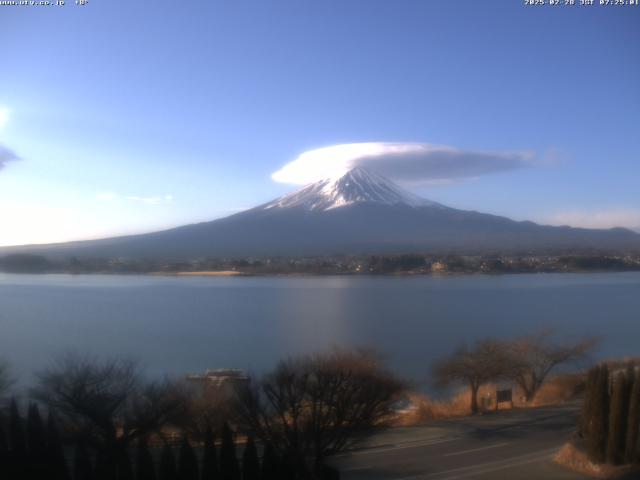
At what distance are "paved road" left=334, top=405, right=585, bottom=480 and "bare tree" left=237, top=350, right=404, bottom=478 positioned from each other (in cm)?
46

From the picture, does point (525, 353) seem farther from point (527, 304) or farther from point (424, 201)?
point (424, 201)

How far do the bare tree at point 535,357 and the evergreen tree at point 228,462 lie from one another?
666 cm

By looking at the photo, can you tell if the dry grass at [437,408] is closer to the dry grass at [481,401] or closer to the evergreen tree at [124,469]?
the dry grass at [481,401]

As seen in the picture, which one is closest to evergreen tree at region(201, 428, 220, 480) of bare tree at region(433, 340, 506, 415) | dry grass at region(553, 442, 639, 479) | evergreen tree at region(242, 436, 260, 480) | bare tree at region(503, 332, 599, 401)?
evergreen tree at region(242, 436, 260, 480)

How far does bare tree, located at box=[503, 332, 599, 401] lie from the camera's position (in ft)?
36.1

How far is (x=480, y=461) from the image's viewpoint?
22.4ft

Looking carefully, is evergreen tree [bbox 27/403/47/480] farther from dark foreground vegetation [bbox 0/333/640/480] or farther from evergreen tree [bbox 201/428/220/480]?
evergreen tree [bbox 201/428/220/480]

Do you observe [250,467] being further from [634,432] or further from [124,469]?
[634,432]

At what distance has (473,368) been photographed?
10.2 m

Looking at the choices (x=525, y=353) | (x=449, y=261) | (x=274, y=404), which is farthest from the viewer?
(x=449, y=261)

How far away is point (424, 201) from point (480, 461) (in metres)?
60.1

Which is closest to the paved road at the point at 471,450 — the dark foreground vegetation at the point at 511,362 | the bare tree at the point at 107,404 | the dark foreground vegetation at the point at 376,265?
the dark foreground vegetation at the point at 511,362

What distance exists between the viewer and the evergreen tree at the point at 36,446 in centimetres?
507

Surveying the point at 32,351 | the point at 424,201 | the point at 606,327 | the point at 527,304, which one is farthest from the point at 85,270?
the point at 424,201
